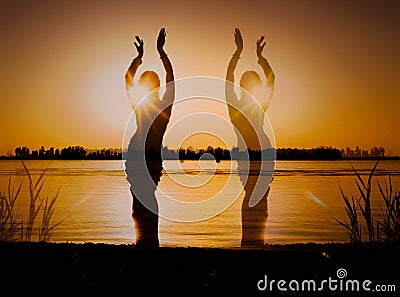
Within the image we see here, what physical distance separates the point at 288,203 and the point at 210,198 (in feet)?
28.2

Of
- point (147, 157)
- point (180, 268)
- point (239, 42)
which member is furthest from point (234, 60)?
point (180, 268)

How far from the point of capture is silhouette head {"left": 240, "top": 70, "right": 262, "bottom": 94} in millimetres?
9039

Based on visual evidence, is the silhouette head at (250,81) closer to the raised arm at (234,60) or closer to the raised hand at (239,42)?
the raised arm at (234,60)

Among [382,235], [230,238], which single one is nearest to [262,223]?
[382,235]

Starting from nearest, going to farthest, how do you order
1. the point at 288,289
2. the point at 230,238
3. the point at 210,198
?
the point at 288,289
the point at 230,238
the point at 210,198

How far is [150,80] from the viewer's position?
29.6ft

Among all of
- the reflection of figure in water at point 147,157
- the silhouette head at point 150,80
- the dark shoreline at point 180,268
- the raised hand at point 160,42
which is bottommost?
the dark shoreline at point 180,268

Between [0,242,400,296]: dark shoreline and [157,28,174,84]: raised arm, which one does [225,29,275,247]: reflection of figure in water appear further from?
[0,242,400,296]: dark shoreline

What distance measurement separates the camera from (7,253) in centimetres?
648

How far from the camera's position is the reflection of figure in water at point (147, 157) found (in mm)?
8516

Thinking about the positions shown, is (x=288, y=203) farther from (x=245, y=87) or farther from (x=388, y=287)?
(x=388, y=287)

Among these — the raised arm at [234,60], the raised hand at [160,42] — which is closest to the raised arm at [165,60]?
the raised hand at [160,42]

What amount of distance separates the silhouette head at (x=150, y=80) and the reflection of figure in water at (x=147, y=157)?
16mm

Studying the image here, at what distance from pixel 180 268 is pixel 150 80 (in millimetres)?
3833
